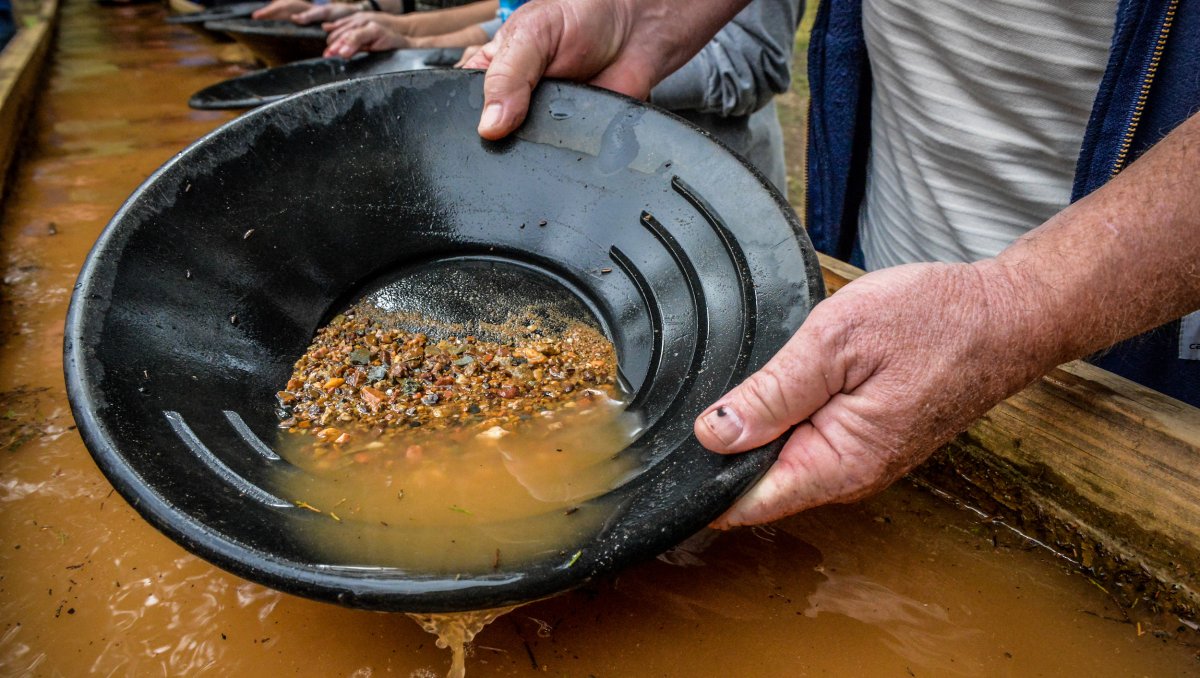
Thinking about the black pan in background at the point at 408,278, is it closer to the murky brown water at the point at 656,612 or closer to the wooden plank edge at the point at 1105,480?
the murky brown water at the point at 656,612

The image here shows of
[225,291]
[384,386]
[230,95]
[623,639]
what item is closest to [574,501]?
[623,639]

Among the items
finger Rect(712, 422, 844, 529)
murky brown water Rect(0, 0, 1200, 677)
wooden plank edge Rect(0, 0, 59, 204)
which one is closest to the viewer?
finger Rect(712, 422, 844, 529)

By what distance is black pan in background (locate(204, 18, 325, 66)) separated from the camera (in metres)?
3.35

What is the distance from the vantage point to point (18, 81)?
346cm

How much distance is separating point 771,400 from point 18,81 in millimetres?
3879

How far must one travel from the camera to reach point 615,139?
1545mm

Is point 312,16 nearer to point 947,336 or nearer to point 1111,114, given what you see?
point 1111,114

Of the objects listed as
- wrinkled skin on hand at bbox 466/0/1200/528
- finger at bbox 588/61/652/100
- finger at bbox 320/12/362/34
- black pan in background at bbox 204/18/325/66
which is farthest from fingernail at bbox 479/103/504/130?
black pan in background at bbox 204/18/325/66

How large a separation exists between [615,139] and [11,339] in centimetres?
155

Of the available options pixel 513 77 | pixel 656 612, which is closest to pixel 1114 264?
pixel 656 612

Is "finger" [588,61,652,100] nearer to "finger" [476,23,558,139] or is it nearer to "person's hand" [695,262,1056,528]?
"finger" [476,23,558,139]

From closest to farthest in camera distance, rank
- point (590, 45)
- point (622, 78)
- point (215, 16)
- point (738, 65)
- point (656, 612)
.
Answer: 1. point (656, 612)
2. point (590, 45)
3. point (622, 78)
4. point (738, 65)
5. point (215, 16)

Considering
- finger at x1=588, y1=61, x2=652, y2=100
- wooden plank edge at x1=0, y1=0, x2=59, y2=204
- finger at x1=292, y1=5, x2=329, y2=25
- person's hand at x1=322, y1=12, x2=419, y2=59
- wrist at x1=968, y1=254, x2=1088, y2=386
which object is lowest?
wooden plank edge at x1=0, y1=0, x2=59, y2=204

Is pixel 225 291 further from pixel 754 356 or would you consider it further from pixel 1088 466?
pixel 1088 466
